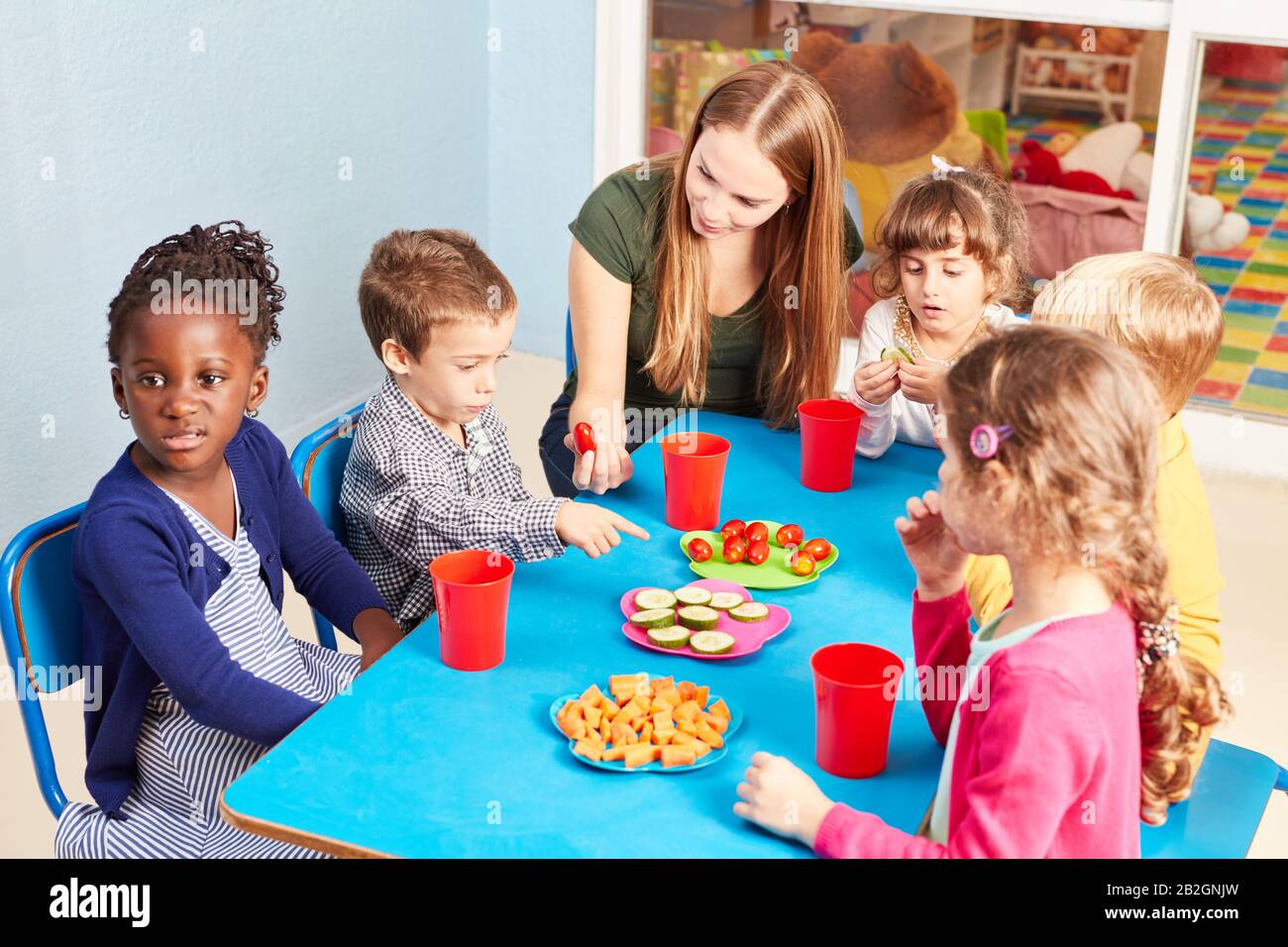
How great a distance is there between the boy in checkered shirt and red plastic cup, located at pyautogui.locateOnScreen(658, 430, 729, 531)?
9 cm

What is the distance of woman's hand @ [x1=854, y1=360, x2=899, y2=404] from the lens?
213 cm

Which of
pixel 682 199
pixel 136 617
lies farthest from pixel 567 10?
pixel 136 617

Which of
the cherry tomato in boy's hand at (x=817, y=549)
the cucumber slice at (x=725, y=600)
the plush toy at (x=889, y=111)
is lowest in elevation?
the cucumber slice at (x=725, y=600)

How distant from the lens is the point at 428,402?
204cm

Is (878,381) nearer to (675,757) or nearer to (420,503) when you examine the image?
(420,503)

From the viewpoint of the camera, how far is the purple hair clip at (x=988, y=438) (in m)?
1.21

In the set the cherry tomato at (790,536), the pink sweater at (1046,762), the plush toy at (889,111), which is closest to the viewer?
the pink sweater at (1046,762)

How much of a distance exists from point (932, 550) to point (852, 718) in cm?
22

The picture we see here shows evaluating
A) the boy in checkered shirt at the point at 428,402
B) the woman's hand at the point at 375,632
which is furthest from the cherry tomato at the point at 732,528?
the woman's hand at the point at 375,632

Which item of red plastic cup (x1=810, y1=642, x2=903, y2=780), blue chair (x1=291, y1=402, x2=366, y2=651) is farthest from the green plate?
blue chair (x1=291, y1=402, x2=366, y2=651)

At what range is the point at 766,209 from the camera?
2.24m

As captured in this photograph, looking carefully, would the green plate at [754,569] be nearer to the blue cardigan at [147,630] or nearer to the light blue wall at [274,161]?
the blue cardigan at [147,630]

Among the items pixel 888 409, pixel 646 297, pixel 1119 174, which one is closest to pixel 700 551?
pixel 888 409

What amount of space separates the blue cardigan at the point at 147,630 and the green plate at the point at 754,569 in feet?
1.68
